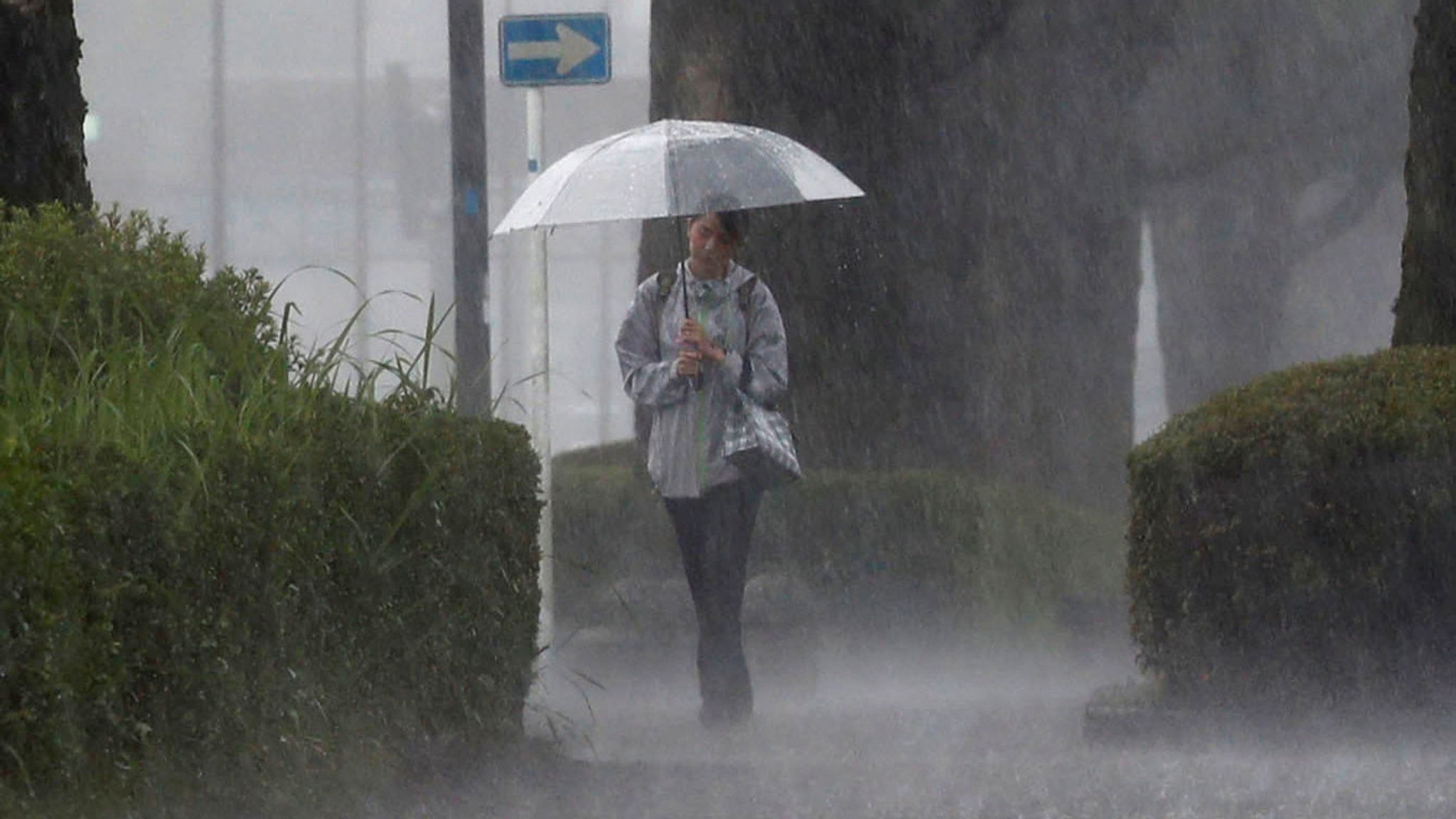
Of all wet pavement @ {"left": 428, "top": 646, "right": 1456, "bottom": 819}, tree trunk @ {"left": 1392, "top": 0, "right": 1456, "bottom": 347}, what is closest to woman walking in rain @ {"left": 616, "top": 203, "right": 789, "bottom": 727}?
wet pavement @ {"left": 428, "top": 646, "right": 1456, "bottom": 819}

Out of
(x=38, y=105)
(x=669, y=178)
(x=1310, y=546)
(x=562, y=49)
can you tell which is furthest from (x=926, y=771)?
(x=38, y=105)

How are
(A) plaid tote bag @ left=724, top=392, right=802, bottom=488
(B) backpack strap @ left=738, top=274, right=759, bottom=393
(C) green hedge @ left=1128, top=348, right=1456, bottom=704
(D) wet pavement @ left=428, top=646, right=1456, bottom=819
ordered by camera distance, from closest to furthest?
(D) wet pavement @ left=428, top=646, right=1456, bottom=819 → (C) green hedge @ left=1128, top=348, right=1456, bottom=704 → (A) plaid tote bag @ left=724, top=392, right=802, bottom=488 → (B) backpack strap @ left=738, top=274, right=759, bottom=393

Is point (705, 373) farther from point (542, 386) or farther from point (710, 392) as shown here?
point (542, 386)

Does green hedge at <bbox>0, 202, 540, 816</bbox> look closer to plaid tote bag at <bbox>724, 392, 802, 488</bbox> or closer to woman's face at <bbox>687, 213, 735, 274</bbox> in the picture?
plaid tote bag at <bbox>724, 392, 802, 488</bbox>

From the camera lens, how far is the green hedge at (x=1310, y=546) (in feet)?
27.4

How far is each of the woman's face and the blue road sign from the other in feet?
4.88

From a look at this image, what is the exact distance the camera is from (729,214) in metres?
9.08

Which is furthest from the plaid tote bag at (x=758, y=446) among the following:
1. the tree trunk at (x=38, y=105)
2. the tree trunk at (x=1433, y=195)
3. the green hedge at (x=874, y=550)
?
the tree trunk at (x=1433, y=195)

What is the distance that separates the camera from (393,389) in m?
7.32

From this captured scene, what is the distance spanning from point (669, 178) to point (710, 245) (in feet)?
1.09

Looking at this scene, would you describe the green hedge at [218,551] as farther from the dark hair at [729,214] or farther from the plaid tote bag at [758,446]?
the dark hair at [729,214]

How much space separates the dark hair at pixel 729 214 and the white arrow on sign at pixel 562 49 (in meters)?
1.42

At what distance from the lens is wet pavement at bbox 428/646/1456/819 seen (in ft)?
24.0

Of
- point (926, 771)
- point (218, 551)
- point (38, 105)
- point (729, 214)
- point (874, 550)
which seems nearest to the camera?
point (218, 551)
